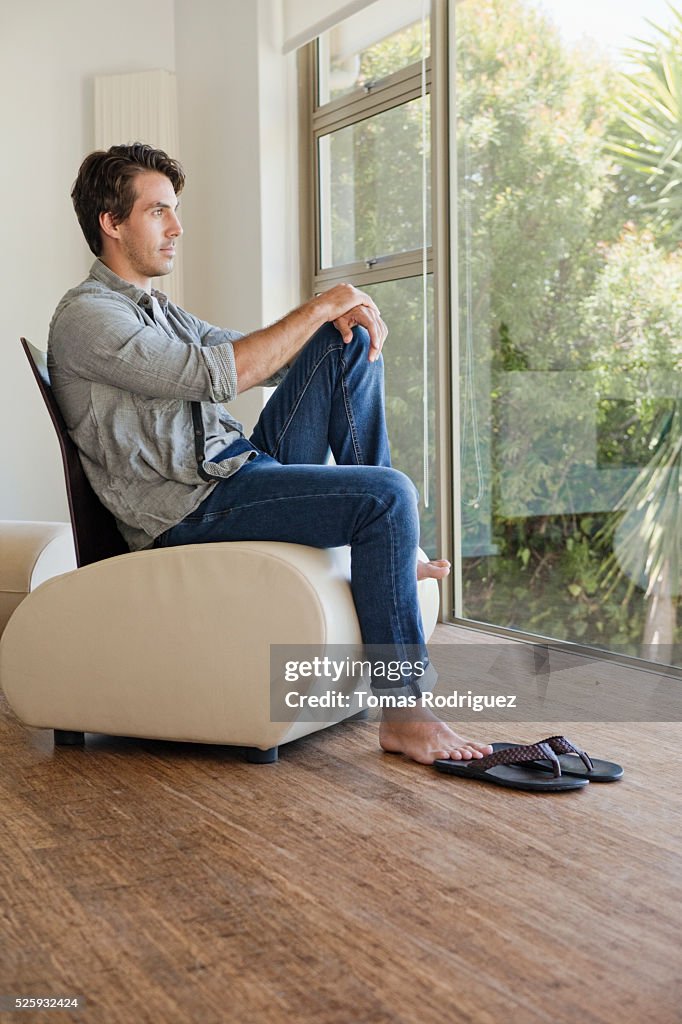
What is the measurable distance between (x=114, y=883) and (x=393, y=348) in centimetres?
294

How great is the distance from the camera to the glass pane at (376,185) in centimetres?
404

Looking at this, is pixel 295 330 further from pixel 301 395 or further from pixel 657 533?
pixel 657 533

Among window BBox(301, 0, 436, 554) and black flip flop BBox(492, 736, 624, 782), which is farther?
window BBox(301, 0, 436, 554)

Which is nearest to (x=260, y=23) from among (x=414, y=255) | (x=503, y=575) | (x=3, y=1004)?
(x=414, y=255)

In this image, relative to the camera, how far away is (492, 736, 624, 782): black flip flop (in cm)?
196

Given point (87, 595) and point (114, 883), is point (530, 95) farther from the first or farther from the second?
point (114, 883)

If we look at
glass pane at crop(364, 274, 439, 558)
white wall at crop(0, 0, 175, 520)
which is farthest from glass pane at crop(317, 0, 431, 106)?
white wall at crop(0, 0, 175, 520)

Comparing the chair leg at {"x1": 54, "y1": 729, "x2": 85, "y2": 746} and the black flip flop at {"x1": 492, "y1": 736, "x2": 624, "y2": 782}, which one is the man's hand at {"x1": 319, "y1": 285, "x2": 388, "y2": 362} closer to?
the black flip flop at {"x1": 492, "y1": 736, "x2": 624, "y2": 782}

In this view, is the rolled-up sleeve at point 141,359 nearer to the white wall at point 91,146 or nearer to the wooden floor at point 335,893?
the wooden floor at point 335,893

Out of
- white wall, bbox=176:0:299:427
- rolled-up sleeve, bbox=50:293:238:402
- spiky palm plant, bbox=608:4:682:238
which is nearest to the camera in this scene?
rolled-up sleeve, bbox=50:293:238:402

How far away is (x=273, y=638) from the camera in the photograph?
2031mm

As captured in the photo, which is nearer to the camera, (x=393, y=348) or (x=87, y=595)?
(x=87, y=595)

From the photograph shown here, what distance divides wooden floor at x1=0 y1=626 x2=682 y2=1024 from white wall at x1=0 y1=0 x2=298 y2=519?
2802 mm

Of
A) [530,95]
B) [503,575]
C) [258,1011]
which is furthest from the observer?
[503,575]
